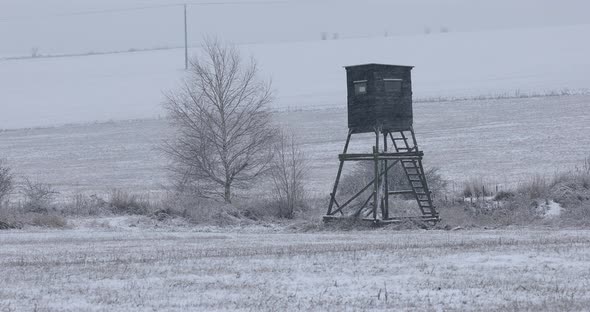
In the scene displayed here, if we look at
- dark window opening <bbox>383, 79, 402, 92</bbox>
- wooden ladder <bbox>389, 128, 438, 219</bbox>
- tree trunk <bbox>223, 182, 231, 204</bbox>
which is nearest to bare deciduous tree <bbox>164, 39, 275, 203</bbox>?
tree trunk <bbox>223, 182, 231, 204</bbox>

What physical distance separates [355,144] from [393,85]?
30643 mm

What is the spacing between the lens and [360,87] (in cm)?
3241

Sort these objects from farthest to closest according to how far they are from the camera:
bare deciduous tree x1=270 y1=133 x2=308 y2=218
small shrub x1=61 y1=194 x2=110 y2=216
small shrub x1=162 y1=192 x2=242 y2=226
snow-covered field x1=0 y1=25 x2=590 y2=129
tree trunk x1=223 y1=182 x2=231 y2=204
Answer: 1. snow-covered field x1=0 y1=25 x2=590 y2=129
2. tree trunk x1=223 y1=182 x2=231 y2=204
3. bare deciduous tree x1=270 y1=133 x2=308 y2=218
4. small shrub x1=61 y1=194 x2=110 y2=216
5. small shrub x1=162 y1=192 x2=242 y2=226

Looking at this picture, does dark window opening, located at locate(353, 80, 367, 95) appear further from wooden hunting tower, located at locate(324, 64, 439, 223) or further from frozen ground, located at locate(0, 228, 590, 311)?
frozen ground, located at locate(0, 228, 590, 311)

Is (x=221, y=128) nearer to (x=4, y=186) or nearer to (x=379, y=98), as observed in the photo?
(x=4, y=186)

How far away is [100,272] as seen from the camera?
17.3 meters

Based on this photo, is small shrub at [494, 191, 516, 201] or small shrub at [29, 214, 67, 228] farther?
small shrub at [494, 191, 516, 201]

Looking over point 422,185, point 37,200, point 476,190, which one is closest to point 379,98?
point 422,185

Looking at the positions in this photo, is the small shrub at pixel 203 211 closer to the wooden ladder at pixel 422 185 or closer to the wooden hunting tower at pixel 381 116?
the wooden hunting tower at pixel 381 116

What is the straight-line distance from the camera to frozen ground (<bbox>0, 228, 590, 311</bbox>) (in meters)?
13.7

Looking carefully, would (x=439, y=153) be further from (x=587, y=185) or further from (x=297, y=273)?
(x=297, y=273)

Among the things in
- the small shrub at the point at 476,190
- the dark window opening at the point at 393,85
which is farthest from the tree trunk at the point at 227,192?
the dark window opening at the point at 393,85

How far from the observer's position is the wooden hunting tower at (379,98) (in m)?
32.0

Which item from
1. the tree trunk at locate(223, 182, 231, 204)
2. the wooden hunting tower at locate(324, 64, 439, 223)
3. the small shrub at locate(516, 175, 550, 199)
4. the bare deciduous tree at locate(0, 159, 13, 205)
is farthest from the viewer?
the tree trunk at locate(223, 182, 231, 204)
